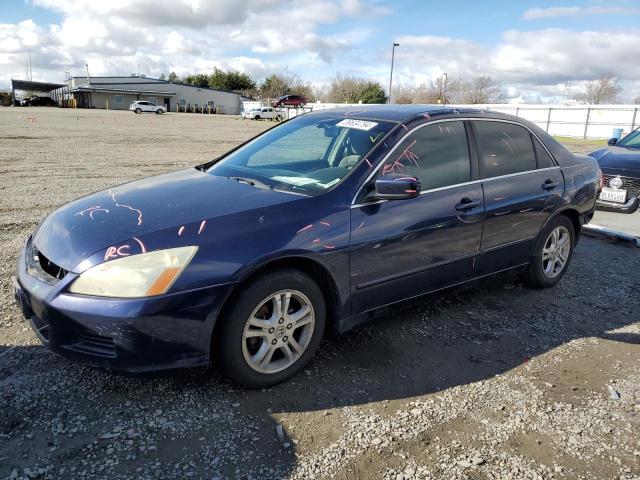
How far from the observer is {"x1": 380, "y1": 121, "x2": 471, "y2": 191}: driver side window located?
3531mm

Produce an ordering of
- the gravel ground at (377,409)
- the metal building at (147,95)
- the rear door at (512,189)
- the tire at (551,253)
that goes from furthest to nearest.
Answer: the metal building at (147,95) → the tire at (551,253) → the rear door at (512,189) → the gravel ground at (377,409)

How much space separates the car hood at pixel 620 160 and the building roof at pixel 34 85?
87.5 meters

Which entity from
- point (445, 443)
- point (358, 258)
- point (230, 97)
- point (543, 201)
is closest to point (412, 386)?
point (445, 443)

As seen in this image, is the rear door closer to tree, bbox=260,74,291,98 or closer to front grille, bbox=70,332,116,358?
front grille, bbox=70,332,116,358

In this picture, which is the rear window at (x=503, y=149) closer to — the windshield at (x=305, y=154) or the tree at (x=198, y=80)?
the windshield at (x=305, y=154)

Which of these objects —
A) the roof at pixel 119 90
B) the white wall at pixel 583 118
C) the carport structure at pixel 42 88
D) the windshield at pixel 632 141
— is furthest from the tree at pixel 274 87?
the windshield at pixel 632 141

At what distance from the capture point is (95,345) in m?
2.62

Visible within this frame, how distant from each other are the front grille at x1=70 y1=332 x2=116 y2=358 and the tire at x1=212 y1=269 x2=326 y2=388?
0.55 m

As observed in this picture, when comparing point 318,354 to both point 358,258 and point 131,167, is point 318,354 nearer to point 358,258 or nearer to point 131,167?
point 358,258

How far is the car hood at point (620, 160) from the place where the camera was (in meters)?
7.71

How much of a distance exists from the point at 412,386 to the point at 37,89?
96.7 meters

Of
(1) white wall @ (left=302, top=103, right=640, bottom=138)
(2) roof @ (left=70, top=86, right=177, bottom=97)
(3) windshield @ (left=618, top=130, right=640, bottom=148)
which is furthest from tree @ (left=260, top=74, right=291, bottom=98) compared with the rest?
(3) windshield @ (left=618, top=130, right=640, bottom=148)

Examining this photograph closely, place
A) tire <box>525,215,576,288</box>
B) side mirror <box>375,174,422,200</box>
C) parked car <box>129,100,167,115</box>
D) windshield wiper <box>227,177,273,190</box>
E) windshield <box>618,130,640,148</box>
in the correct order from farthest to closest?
parked car <box>129,100,167,115</box>, windshield <box>618,130,640,148</box>, tire <box>525,215,576,288</box>, windshield wiper <box>227,177,273,190</box>, side mirror <box>375,174,422,200</box>

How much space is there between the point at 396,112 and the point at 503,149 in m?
1.05
